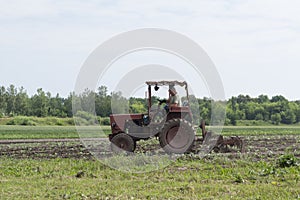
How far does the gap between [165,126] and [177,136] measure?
636 millimetres

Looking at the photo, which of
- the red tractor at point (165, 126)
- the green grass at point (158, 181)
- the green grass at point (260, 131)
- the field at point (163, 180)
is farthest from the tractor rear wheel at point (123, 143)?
the green grass at point (260, 131)

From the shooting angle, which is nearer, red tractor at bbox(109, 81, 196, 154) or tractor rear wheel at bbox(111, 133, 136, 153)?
red tractor at bbox(109, 81, 196, 154)

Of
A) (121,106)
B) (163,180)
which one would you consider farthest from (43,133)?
(163,180)

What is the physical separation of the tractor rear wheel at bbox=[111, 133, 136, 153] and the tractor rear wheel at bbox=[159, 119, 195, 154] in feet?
4.20

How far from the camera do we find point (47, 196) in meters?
11.9

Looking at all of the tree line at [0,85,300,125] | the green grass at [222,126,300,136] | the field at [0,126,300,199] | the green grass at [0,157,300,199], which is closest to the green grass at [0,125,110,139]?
the tree line at [0,85,300,125]

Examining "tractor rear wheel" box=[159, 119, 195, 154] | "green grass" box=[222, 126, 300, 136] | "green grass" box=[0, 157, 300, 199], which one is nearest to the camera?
"green grass" box=[0, 157, 300, 199]

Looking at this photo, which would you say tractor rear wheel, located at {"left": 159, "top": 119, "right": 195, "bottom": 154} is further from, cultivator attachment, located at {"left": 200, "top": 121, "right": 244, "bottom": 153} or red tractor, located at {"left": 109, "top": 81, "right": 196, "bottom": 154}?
cultivator attachment, located at {"left": 200, "top": 121, "right": 244, "bottom": 153}

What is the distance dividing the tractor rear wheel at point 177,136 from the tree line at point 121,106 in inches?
49.2

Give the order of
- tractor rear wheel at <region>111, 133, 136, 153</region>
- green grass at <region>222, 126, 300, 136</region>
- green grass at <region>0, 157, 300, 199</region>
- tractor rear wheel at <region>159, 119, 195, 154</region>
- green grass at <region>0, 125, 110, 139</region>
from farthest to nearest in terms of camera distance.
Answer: green grass at <region>222, 126, 300, 136</region>, green grass at <region>0, 125, 110, 139</region>, tractor rear wheel at <region>111, 133, 136, 153</region>, tractor rear wheel at <region>159, 119, 195, 154</region>, green grass at <region>0, 157, 300, 199</region>

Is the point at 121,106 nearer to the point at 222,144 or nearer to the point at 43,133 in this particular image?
the point at 222,144

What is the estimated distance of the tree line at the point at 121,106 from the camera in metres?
21.4

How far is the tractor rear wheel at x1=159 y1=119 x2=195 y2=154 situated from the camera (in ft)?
66.7

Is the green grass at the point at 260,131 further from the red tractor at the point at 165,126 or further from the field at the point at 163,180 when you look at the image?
the field at the point at 163,180
